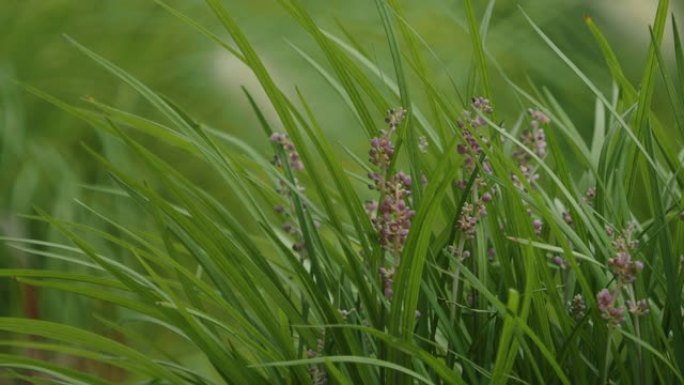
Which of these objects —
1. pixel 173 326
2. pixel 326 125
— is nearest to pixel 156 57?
pixel 326 125

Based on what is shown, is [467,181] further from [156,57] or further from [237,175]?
[156,57]

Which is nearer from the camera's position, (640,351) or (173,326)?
(640,351)

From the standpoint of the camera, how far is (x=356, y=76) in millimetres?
1098

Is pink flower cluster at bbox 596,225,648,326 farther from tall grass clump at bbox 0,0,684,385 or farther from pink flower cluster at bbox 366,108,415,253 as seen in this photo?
pink flower cluster at bbox 366,108,415,253

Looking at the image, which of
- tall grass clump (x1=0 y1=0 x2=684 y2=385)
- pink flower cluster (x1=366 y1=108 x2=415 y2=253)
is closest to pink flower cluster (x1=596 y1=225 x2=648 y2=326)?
tall grass clump (x1=0 y1=0 x2=684 y2=385)

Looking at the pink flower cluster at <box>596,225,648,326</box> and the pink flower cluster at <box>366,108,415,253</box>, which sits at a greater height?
the pink flower cluster at <box>366,108,415,253</box>

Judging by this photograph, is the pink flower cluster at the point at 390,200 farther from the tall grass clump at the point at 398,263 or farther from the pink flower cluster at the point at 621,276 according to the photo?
the pink flower cluster at the point at 621,276

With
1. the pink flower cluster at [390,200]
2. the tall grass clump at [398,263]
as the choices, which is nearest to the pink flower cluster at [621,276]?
the tall grass clump at [398,263]

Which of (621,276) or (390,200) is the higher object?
(390,200)

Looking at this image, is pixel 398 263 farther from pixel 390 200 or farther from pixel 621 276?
pixel 621 276

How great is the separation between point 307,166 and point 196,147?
9 cm

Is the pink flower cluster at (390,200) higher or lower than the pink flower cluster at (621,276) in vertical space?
higher

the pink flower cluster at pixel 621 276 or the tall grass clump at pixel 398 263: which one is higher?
the tall grass clump at pixel 398 263

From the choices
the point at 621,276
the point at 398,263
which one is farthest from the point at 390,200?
the point at 621,276
